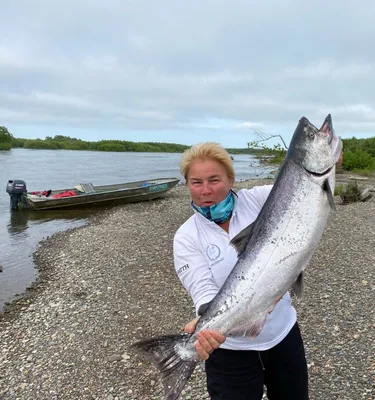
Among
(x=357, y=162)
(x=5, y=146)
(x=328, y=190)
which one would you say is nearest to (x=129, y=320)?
(x=328, y=190)

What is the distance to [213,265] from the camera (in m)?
2.64

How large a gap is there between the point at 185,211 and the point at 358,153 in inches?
981

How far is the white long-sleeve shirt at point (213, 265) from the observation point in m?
2.60

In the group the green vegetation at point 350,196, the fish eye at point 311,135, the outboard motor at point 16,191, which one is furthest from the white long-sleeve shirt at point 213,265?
the outboard motor at point 16,191

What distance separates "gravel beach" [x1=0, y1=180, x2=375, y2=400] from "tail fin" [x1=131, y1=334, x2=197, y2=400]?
2.32 meters

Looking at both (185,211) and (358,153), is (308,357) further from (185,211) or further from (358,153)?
(358,153)

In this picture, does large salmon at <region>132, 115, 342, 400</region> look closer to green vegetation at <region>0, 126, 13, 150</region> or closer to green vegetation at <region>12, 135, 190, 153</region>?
green vegetation at <region>0, 126, 13, 150</region>

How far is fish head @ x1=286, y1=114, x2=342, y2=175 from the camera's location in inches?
96.0

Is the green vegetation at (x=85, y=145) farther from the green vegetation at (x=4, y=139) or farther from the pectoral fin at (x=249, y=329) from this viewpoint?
the pectoral fin at (x=249, y=329)

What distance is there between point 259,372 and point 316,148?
1553mm

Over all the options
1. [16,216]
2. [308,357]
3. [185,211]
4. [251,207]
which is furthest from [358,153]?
[251,207]

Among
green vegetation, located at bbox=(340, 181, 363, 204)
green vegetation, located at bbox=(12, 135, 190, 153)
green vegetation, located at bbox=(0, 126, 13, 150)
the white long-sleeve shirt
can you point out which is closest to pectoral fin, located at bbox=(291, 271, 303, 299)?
the white long-sleeve shirt

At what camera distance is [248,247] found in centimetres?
253

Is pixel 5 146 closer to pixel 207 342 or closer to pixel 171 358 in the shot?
Result: pixel 171 358
